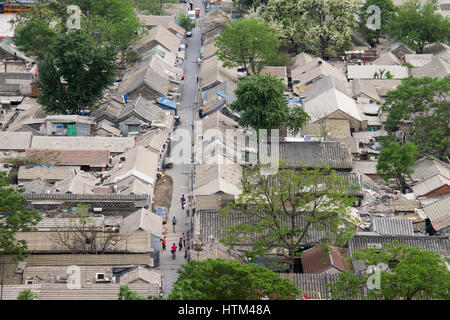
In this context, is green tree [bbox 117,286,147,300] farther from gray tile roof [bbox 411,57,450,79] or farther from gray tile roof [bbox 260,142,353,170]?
gray tile roof [bbox 411,57,450,79]

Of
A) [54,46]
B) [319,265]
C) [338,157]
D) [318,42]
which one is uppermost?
[318,42]

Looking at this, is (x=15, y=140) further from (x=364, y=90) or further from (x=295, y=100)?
(x=364, y=90)

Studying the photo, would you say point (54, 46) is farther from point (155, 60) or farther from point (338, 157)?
point (338, 157)

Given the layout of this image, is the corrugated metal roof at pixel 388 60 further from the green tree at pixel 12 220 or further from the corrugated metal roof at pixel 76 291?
the green tree at pixel 12 220

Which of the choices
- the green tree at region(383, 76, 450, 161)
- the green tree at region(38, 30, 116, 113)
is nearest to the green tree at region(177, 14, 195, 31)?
the green tree at region(38, 30, 116, 113)

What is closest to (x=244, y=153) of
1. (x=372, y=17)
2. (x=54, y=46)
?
(x=54, y=46)

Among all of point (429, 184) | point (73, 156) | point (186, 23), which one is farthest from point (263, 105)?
point (186, 23)

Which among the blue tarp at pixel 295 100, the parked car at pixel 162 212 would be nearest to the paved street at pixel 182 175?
the parked car at pixel 162 212
